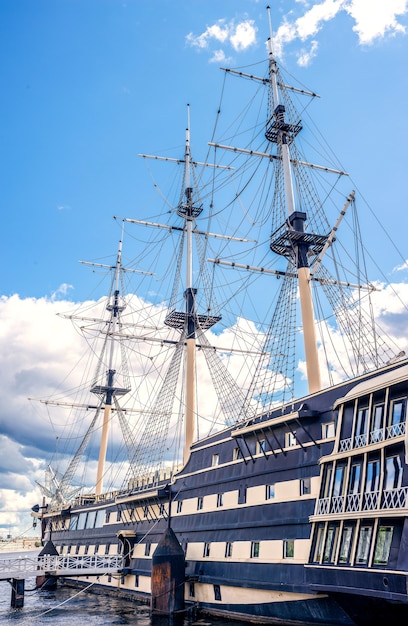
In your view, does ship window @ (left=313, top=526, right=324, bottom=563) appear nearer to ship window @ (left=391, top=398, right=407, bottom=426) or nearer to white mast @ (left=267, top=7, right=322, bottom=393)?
ship window @ (left=391, top=398, right=407, bottom=426)

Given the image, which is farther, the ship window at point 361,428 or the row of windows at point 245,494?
the row of windows at point 245,494

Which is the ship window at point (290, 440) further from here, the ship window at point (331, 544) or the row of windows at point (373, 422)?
the ship window at point (331, 544)

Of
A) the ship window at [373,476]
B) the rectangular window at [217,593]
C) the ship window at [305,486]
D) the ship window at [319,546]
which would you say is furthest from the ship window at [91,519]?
the ship window at [373,476]

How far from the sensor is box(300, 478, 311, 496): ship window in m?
20.9

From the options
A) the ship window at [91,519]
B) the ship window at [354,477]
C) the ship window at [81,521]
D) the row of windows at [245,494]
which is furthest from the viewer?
the ship window at [81,521]

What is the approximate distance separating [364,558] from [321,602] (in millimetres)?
3332

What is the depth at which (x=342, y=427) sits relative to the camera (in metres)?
19.5

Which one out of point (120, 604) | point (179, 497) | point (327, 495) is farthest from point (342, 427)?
point (120, 604)

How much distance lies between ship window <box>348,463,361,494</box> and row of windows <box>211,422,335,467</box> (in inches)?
78.5

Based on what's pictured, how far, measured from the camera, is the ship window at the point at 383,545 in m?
16.1

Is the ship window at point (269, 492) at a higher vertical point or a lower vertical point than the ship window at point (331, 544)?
higher

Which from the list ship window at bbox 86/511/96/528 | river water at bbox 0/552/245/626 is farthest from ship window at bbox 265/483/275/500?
ship window at bbox 86/511/96/528

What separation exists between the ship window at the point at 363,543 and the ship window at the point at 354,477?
1277 mm

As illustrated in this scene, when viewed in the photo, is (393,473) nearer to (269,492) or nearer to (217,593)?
(269,492)
